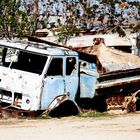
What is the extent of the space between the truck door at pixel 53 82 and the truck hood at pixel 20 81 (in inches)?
9.1

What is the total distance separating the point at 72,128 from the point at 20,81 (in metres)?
1.82

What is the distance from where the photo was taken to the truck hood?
1111 centimetres

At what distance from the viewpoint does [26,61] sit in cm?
1185

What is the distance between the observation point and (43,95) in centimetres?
1121

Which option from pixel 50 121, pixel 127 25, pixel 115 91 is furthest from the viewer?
pixel 127 25

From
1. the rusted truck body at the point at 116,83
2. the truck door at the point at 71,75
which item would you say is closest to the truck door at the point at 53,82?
the truck door at the point at 71,75

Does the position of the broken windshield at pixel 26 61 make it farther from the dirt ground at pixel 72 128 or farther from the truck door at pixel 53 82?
the dirt ground at pixel 72 128

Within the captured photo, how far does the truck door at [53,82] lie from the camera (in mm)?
11273

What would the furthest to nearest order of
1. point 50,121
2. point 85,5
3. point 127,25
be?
1. point 85,5
2. point 127,25
3. point 50,121

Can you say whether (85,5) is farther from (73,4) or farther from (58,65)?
(58,65)

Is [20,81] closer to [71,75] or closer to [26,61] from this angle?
[26,61]

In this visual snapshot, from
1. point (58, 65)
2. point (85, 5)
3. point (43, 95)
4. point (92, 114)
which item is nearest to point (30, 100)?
point (43, 95)

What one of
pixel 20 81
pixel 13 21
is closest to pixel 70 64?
pixel 20 81

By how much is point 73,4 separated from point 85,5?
77cm
